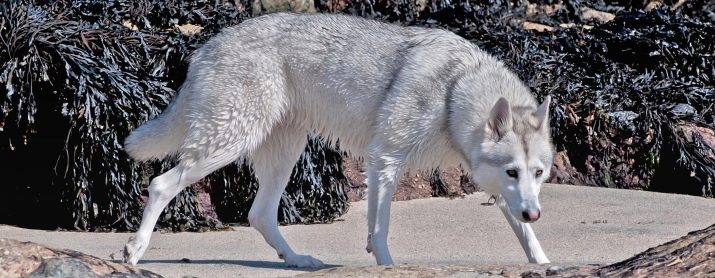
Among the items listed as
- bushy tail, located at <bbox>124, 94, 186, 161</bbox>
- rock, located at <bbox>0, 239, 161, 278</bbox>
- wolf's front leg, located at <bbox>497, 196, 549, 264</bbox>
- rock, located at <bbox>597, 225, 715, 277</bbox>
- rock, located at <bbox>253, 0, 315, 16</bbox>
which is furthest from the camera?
rock, located at <bbox>253, 0, 315, 16</bbox>

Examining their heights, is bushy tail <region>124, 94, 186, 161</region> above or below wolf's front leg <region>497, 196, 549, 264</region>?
above

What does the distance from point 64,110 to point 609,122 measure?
14.8ft

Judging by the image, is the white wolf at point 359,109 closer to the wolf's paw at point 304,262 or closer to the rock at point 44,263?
the wolf's paw at point 304,262

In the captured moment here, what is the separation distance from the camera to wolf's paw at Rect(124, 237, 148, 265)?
295 inches

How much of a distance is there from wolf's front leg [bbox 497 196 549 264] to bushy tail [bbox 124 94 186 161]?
2.07 metres

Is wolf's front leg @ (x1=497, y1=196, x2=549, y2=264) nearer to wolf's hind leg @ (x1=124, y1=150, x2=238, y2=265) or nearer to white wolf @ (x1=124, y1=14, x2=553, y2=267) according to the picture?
white wolf @ (x1=124, y1=14, x2=553, y2=267)

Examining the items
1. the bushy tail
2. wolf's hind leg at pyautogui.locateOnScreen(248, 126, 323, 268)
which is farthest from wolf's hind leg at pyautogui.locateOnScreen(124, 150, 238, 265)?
wolf's hind leg at pyautogui.locateOnScreen(248, 126, 323, 268)

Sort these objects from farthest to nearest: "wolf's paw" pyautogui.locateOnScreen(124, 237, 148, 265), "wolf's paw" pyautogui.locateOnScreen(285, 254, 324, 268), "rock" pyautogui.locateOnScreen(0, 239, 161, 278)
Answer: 1. "wolf's paw" pyautogui.locateOnScreen(285, 254, 324, 268)
2. "wolf's paw" pyautogui.locateOnScreen(124, 237, 148, 265)
3. "rock" pyautogui.locateOnScreen(0, 239, 161, 278)

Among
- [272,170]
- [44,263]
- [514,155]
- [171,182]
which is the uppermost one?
[44,263]

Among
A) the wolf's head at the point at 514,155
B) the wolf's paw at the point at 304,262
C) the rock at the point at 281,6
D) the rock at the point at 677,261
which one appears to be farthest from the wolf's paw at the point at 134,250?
the rock at the point at 281,6

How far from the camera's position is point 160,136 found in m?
7.97

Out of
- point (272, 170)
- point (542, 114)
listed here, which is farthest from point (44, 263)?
point (542, 114)

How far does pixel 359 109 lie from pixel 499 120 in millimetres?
938

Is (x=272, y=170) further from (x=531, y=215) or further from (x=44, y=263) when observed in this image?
(x=44, y=263)
